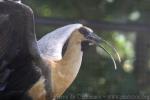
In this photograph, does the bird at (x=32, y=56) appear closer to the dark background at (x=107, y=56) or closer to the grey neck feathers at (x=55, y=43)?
the grey neck feathers at (x=55, y=43)

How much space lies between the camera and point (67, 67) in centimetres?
280

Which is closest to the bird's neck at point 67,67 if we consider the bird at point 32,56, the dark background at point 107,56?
the bird at point 32,56

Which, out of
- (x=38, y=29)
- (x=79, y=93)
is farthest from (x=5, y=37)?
(x=79, y=93)

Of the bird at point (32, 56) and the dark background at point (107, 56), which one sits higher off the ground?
the bird at point (32, 56)

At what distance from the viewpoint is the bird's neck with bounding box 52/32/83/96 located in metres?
2.78

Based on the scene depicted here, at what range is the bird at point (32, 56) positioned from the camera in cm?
261

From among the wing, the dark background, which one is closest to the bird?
the wing

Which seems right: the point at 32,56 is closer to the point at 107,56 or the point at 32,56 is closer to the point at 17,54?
the point at 17,54

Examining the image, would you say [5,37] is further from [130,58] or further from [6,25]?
[130,58]

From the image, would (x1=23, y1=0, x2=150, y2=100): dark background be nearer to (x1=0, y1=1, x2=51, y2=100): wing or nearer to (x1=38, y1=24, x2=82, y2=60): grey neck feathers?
(x1=38, y1=24, x2=82, y2=60): grey neck feathers

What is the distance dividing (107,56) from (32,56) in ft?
5.98

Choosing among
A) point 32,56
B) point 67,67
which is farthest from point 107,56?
point 32,56

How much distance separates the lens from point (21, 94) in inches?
106

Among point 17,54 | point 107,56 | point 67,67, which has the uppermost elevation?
point 17,54
